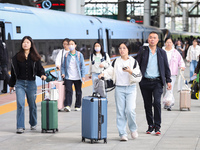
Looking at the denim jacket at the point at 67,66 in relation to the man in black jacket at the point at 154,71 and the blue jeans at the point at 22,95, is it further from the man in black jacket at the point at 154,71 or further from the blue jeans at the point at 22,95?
the man in black jacket at the point at 154,71

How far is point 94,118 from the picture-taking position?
23.3 ft

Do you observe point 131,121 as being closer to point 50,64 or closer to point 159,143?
point 159,143

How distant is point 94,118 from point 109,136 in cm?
83

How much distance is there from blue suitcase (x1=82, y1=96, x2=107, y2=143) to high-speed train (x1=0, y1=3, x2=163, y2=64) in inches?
270

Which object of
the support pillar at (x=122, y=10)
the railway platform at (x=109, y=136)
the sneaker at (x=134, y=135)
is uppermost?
the support pillar at (x=122, y=10)

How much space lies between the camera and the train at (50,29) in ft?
45.6

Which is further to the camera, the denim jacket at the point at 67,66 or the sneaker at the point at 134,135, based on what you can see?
the denim jacket at the point at 67,66

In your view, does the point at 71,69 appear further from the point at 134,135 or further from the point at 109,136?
the point at 134,135

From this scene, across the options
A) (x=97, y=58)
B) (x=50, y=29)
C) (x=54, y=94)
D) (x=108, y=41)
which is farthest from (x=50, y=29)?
(x=54, y=94)

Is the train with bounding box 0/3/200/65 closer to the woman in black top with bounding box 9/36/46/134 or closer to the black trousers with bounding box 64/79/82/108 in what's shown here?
the black trousers with bounding box 64/79/82/108

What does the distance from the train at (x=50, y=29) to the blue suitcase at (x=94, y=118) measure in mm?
6853

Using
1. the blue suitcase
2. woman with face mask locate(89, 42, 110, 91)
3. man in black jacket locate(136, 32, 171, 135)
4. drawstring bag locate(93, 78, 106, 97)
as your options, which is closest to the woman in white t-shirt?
drawstring bag locate(93, 78, 106, 97)

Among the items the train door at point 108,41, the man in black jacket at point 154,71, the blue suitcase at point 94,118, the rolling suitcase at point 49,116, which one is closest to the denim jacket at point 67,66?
the rolling suitcase at point 49,116

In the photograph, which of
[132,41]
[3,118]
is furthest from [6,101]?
[132,41]
